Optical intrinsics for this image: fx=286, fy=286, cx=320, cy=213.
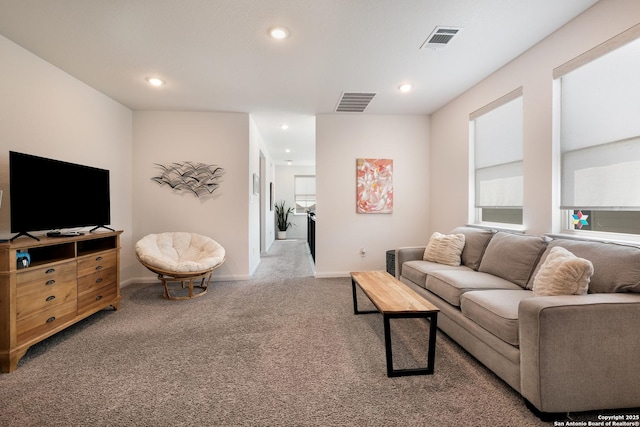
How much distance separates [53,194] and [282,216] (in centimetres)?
721

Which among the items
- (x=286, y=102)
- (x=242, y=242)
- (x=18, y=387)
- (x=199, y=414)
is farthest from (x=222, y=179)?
(x=199, y=414)

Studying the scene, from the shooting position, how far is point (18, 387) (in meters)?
1.82

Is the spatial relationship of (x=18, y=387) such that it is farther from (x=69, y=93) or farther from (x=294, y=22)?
(x=294, y=22)

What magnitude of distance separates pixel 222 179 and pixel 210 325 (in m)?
2.35

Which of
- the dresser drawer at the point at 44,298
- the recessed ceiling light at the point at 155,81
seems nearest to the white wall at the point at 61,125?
the dresser drawer at the point at 44,298

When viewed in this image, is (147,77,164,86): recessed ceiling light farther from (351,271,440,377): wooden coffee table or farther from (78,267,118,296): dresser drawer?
(351,271,440,377): wooden coffee table

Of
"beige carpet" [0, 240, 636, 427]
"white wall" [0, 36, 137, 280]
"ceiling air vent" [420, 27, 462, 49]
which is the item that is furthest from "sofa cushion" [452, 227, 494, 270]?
"white wall" [0, 36, 137, 280]

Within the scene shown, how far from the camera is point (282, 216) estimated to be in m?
9.71

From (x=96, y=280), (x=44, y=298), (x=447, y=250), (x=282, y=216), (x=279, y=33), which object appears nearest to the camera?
(x=44, y=298)

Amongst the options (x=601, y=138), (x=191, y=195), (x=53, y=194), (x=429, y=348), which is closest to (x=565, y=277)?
(x=429, y=348)

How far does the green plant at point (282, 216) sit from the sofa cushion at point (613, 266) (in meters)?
8.26

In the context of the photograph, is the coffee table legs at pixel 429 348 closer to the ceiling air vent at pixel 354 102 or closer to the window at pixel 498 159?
the window at pixel 498 159

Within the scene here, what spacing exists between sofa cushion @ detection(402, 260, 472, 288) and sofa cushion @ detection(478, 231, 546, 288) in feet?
0.97

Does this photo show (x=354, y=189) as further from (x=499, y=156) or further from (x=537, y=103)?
(x=537, y=103)
